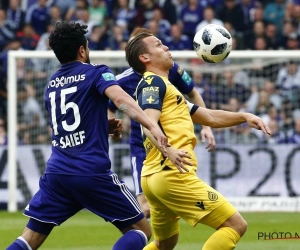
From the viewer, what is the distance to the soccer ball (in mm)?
7930

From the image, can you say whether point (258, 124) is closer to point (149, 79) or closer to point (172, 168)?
point (172, 168)

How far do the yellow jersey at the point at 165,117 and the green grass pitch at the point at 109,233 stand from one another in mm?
2921

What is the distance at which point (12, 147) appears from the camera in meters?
14.2

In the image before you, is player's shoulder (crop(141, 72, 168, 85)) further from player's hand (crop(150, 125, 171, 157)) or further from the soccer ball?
the soccer ball

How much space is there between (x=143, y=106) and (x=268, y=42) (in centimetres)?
1169

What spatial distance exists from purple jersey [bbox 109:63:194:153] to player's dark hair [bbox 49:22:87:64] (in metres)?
2.53

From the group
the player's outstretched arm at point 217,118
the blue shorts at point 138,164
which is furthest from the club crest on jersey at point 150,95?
the blue shorts at point 138,164

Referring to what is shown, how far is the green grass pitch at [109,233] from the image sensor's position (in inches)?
373

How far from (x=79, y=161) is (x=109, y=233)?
4780 mm

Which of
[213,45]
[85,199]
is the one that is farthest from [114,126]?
[213,45]

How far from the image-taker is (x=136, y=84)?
9.00 metres

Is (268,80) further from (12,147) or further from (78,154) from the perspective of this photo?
(78,154)

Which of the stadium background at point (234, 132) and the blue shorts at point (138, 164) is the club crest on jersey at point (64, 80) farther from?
the stadium background at point (234, 132)

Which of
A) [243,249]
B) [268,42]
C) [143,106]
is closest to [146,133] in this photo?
[143,106]
